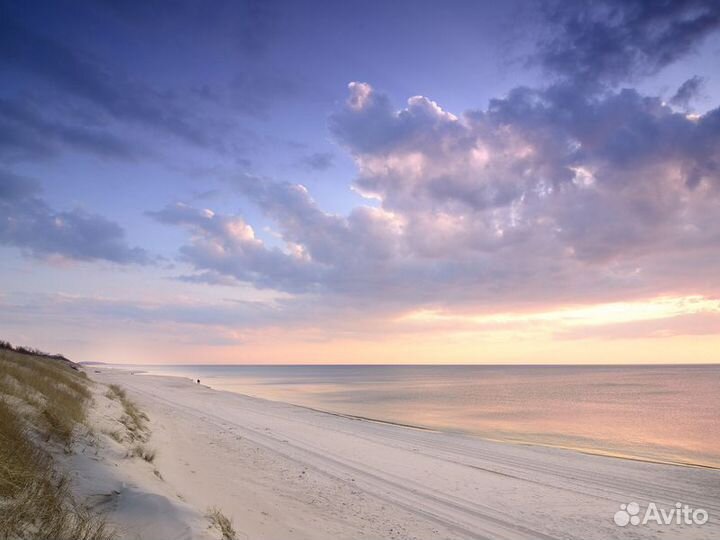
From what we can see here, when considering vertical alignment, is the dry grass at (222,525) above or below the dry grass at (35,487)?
below

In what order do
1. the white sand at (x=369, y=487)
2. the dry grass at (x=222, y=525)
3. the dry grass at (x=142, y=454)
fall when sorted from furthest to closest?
the dry grass at (x=142, y=454) < the white sand at (x=369, y=487) < the dry grass at (x=222, y=525)

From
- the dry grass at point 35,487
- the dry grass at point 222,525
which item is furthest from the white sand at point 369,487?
the dry grass at point 35,487

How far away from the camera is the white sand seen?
27.0 feet

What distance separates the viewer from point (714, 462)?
23.3 metres

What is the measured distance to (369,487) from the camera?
538 inches

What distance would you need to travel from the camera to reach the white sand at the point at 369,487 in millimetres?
8242

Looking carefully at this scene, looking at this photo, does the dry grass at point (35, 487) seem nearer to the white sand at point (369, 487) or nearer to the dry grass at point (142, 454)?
the white sand at point (369, 487)

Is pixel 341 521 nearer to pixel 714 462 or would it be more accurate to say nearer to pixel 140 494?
pixel 140 494

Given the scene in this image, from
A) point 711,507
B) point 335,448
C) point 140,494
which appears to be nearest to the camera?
point 140,494

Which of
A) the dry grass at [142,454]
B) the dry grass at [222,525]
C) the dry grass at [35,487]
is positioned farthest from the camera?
the dry grass at [142,454]

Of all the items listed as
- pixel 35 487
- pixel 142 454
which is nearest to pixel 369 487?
pixel 142 454

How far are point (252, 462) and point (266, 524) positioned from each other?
6788 mm

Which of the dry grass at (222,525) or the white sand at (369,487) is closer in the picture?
the dry grass at (222,525)

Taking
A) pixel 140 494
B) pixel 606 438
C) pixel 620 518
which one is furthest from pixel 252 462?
pixel 606 438
